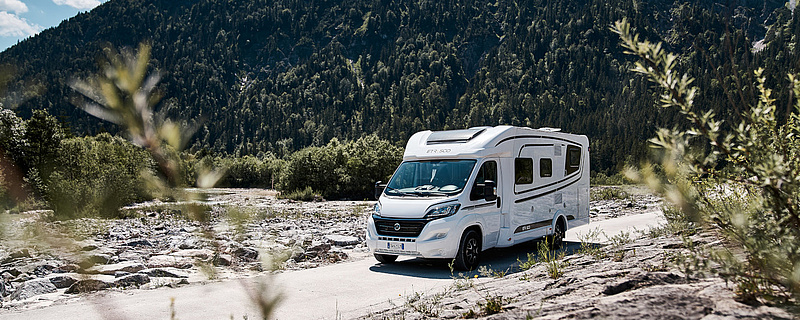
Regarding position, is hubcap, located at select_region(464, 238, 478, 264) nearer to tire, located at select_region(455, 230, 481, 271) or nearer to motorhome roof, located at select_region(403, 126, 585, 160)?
tire, located at select_region(455, 230, 481, 271)

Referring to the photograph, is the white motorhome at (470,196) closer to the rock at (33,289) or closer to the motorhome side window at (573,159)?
the motorhome side window at (573,159)

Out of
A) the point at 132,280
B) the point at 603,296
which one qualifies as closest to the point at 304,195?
the point at 132,280

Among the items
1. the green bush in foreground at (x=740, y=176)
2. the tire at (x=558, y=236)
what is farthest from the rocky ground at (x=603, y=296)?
the tire at (x=558, y=236)

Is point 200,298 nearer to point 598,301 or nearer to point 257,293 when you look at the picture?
point 598,301

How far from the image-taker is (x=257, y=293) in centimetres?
164

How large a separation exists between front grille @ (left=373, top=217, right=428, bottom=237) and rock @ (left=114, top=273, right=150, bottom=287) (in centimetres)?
441

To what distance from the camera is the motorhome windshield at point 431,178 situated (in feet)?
36.1

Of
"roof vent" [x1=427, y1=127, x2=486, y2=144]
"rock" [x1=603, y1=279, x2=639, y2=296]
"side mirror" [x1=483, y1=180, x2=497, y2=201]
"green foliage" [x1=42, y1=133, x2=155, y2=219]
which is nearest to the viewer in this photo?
"green foliage" [x1=42, y1=133, x2=155, y2=219]

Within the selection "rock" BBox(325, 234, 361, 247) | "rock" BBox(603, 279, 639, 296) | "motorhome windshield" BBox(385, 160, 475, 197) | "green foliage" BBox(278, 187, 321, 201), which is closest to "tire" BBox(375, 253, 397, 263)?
"motorhome windshield" BBox(385, 160, 475, 197)

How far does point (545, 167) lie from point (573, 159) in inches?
76.0

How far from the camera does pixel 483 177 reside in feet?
37.1

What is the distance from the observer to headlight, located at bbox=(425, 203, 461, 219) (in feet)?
33.8

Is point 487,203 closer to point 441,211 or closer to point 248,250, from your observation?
point 441,211

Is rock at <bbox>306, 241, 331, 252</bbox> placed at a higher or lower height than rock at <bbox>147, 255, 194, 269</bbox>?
lower
